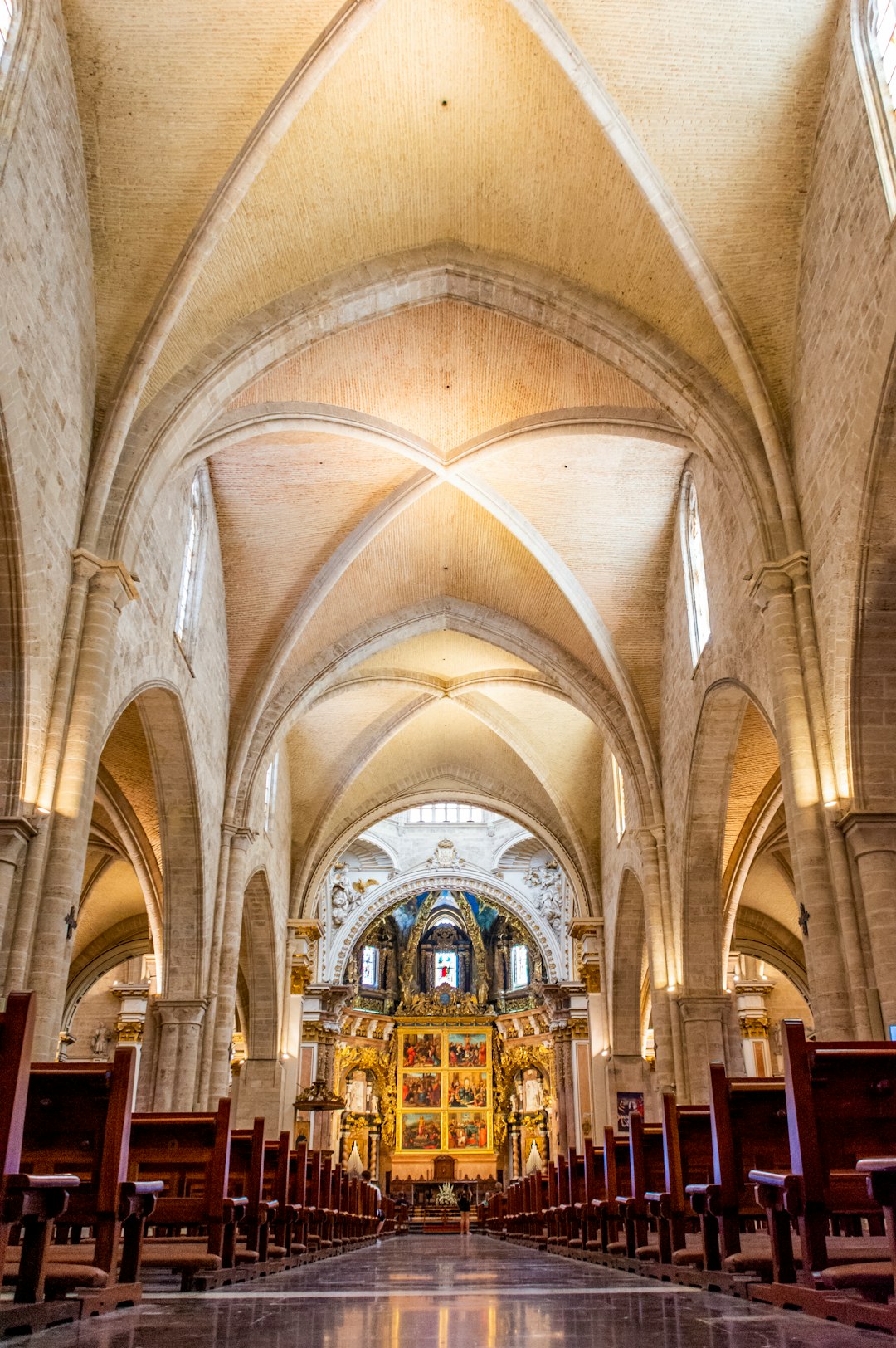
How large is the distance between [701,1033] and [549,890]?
64.3 feet

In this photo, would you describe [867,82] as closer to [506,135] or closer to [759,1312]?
[506,135]

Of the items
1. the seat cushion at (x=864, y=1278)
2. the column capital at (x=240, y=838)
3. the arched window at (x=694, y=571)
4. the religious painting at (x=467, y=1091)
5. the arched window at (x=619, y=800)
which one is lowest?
the seat cushion at (x=864, y=1278)

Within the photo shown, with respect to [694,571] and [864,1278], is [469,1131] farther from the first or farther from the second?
[864,1278]

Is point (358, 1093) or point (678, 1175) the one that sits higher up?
point (358, 1093)

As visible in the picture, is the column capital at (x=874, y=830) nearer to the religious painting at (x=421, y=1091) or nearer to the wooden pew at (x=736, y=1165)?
the wooden pew at (x=736, y=1165)

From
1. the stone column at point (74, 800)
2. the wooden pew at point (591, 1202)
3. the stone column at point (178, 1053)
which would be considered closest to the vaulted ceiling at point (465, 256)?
the stone column at point (74, 800)

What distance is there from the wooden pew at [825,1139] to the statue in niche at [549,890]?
3126 cm

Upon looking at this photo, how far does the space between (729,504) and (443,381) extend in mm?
4526

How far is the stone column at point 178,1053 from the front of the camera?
16.5m

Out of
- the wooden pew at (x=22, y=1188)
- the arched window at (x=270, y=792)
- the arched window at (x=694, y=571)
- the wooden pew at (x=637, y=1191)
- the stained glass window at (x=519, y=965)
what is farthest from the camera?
the stained glass window at (x=519, y=965)

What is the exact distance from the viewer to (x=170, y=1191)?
7297 mm

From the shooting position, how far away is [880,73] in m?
10.0

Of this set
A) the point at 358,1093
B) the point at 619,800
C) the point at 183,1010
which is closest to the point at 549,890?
the point at 358,1093

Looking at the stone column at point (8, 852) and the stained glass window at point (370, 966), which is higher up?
the stained glass window at point (370, 966)
